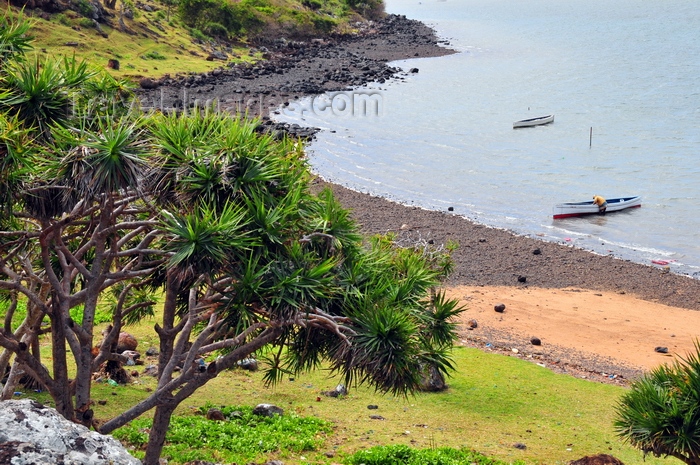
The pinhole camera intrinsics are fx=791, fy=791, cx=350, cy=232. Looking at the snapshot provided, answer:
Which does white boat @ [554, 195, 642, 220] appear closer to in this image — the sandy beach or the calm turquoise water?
the calm turquoise water

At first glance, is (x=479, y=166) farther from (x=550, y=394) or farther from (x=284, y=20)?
(x=284, y=20)

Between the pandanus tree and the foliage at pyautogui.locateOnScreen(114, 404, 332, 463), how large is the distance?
5.38 ft

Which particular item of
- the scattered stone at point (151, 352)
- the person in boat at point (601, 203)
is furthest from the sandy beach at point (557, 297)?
the scattered stone at point (151, 352)

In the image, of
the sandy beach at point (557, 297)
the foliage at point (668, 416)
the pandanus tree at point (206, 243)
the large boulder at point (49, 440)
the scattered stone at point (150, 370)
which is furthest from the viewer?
the sandy beach at point (557, 297)

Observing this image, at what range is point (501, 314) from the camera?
23812 millimetres

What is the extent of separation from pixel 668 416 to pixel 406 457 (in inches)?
144

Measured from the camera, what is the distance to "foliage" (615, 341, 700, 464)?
Answer: 30.5 ft

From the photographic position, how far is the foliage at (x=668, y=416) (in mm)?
9289

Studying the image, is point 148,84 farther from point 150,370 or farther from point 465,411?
point 465,411

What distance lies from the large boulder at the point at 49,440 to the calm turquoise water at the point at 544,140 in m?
27.8

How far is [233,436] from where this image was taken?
1202cm

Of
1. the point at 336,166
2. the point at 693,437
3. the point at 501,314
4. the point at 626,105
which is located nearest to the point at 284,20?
the point at 626,105

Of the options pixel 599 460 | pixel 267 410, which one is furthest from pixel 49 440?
pixel 599 460

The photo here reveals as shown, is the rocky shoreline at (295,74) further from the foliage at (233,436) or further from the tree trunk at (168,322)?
the tree trunk at (168,322)
